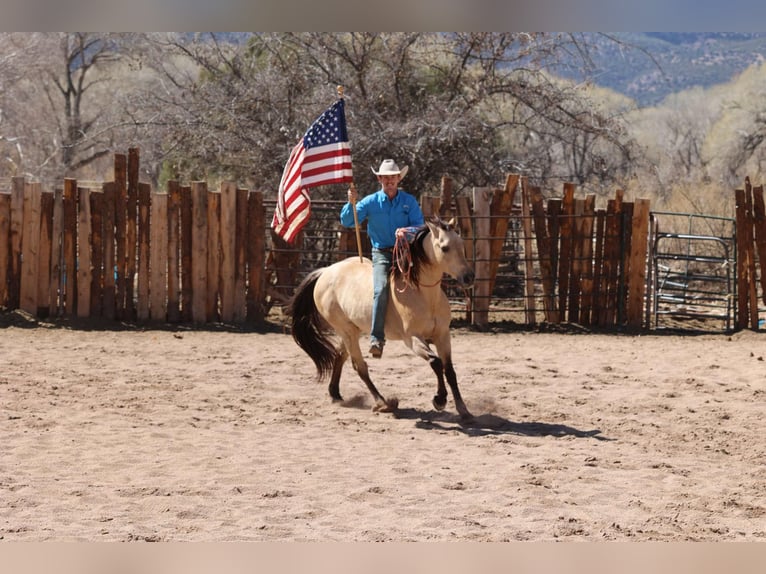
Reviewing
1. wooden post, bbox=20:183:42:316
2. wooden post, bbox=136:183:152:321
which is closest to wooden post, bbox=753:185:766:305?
wooden post, bbox=136:183:152:321

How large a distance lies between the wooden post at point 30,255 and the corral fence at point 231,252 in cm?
2

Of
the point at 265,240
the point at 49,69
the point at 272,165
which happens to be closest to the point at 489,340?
the point at 265,240

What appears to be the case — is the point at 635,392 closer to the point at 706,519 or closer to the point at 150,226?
the point at 706,519

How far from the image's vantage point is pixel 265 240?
538 inches

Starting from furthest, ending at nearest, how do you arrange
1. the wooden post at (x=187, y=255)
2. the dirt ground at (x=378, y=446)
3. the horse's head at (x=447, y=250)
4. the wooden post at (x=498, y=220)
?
the wooden post at (x=498, y=220), the wooden post at (x=187, y=255), the horse's head at (x=447, y=250), the dirt ground at (x=378, y=446)

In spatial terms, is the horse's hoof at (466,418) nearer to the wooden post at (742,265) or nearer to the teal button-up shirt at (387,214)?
the teal button-up shirt at (387,214)

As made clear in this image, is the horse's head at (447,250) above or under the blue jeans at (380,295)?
above

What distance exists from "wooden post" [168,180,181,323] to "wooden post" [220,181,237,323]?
1.86 feet

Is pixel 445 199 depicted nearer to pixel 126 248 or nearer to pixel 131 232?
pixel 131 232

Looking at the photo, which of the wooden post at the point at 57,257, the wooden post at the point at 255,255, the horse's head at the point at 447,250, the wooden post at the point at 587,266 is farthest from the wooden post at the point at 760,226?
the wooden post at the point at 57,257

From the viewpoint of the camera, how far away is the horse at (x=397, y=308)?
295 inches

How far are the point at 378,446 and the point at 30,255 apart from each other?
25.2 ft

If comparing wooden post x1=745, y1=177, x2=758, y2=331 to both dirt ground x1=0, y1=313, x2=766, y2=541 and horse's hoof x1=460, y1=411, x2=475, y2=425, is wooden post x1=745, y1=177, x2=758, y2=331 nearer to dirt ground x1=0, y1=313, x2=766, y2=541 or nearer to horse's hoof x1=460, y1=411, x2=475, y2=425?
dirt ground x1=0, y1=313, x2=766, y2=541

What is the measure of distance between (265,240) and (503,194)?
10.6 ft
